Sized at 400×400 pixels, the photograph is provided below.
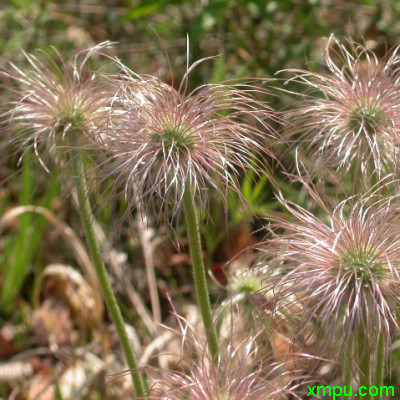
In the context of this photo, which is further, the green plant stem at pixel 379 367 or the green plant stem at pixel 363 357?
the green plant stem at pixel 379 367

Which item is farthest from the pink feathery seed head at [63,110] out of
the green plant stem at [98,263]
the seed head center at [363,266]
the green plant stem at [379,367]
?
the green plant stem at [379,367]

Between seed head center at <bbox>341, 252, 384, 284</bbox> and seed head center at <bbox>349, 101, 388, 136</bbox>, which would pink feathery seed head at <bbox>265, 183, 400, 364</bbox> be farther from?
seed head center at <bbox>349, 101, 388, 136</bbox>

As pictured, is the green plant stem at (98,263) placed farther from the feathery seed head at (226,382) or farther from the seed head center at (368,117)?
the seed head center at (368,117)

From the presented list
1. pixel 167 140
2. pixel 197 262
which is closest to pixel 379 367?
pixel 197 262

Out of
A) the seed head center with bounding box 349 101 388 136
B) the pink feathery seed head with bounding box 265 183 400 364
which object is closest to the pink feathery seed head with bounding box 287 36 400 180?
the seed head center with bounding box 349 101 388 136

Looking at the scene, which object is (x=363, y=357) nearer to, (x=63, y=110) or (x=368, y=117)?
(x=368, y=117)

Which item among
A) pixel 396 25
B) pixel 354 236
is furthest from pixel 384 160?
pixel 396 25
